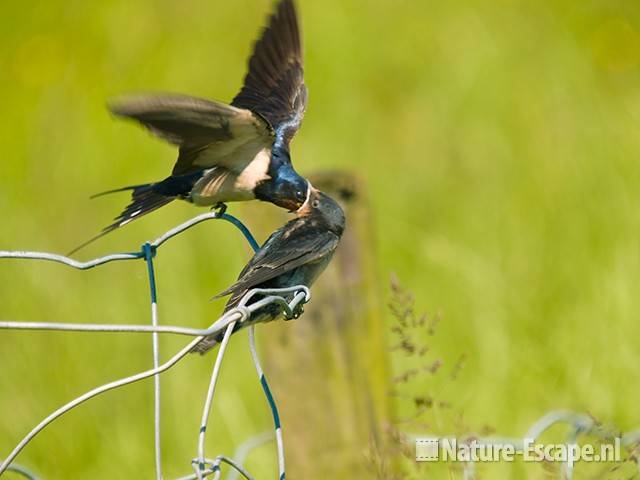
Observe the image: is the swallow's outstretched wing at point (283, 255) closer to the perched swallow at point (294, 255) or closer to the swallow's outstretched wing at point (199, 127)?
the perched swallow at point (294, 255)

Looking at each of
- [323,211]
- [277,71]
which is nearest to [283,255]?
[323,211]

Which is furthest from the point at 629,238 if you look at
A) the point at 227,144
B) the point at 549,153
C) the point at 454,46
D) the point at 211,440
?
the point at 454,46

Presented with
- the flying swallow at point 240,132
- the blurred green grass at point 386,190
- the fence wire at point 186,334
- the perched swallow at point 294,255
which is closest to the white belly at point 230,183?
the flying swallow at point 240,132

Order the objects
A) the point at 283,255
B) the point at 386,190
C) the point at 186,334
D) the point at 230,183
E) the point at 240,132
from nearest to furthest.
Result: the point at 186,334, the point at 283,255, the point at 240,132, the point at 230,183, the point at 386,190

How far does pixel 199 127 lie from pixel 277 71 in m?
0.77

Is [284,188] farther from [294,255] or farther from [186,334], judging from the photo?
[186,334]

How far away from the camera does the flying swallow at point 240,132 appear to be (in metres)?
1.87

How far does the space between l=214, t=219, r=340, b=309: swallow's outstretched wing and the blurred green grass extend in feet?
2.11

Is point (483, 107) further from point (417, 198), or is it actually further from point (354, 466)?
point (354, 466)

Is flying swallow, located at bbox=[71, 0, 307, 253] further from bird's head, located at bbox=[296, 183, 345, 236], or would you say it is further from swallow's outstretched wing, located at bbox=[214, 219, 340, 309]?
swallow's outstretched wing, located at bbox=[214, 219, 340, 309]

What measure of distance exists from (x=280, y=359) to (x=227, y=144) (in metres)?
0.67

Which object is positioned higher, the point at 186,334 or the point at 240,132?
the point at 240,132

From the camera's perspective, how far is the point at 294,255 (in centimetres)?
195

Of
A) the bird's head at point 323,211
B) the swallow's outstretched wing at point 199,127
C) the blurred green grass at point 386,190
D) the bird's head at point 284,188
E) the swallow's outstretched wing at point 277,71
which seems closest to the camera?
the swallow's outstretched wing at point 199,127
